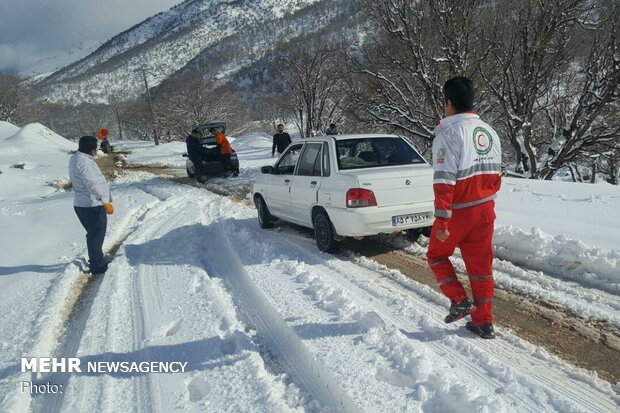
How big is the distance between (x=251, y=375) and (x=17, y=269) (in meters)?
4.96

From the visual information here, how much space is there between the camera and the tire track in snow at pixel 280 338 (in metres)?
2.85

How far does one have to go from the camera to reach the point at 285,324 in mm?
3840

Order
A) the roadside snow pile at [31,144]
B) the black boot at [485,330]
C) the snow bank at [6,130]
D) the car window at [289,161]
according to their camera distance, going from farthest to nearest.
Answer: the snow bank at [6,130], the roadside snow pile at [31,144], the car window at [289,161], the black boot at [485,330]

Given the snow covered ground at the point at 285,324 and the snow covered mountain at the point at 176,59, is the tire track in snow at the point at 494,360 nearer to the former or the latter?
the snow covered ground at the point at 285,324

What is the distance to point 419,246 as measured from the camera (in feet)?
19.9

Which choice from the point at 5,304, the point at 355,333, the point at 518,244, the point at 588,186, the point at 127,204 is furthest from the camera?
the point at 127,204

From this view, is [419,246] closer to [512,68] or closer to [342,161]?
[342,161]

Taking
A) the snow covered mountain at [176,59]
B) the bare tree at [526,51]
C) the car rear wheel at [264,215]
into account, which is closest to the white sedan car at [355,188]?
the car rear wheel at [264,215]

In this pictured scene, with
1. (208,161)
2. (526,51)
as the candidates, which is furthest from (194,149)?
(526,51)

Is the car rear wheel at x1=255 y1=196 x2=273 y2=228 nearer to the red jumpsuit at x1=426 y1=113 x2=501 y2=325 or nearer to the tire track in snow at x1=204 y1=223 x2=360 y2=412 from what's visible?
the tire track in snow at x1=204 y1=223 x2=360 y2=412

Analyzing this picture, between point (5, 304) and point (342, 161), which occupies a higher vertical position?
point (342, 161)

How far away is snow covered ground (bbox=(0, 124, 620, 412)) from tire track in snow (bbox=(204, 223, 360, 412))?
1cm

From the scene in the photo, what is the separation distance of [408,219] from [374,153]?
1.19m

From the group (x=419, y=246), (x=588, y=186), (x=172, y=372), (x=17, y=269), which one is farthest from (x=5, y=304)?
(x=588, y=186)
